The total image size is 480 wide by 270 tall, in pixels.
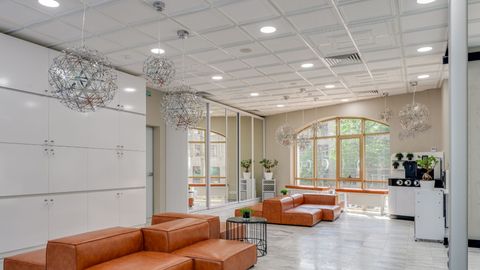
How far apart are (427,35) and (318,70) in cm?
227

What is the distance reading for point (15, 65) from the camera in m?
5.12

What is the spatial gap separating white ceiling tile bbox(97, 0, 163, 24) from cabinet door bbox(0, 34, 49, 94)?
1.75m

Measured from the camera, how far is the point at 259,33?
5.16 metres

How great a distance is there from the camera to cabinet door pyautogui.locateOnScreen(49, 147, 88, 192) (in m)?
5.61

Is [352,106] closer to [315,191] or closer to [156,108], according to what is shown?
[315,191]

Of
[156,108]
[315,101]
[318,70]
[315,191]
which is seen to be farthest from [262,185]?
[318,70]

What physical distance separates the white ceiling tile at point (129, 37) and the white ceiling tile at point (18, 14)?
91 cm

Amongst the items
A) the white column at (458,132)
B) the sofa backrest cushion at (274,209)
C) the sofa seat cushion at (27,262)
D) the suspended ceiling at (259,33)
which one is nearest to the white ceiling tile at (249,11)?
the suspended ceiling at (259,33)

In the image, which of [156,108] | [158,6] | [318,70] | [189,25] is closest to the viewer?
[158,6]

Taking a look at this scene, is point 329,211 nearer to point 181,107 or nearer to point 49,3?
point 181,107

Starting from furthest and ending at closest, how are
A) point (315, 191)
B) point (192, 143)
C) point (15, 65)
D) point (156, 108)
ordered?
1. point (315, 191)
2. point (192, 143)
3. point (156, 108)
4. point (15, 65)

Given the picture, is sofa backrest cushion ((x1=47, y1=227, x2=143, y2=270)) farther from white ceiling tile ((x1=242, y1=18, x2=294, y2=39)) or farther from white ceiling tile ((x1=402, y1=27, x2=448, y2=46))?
white ceiling tile ((x1=402, y1=27, x2=448, y2=46))

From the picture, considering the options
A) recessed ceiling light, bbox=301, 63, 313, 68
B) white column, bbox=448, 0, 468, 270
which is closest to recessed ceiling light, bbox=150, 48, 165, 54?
recessed ceiling light, bbox=301, 63, 313, 68

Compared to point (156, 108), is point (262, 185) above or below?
below
